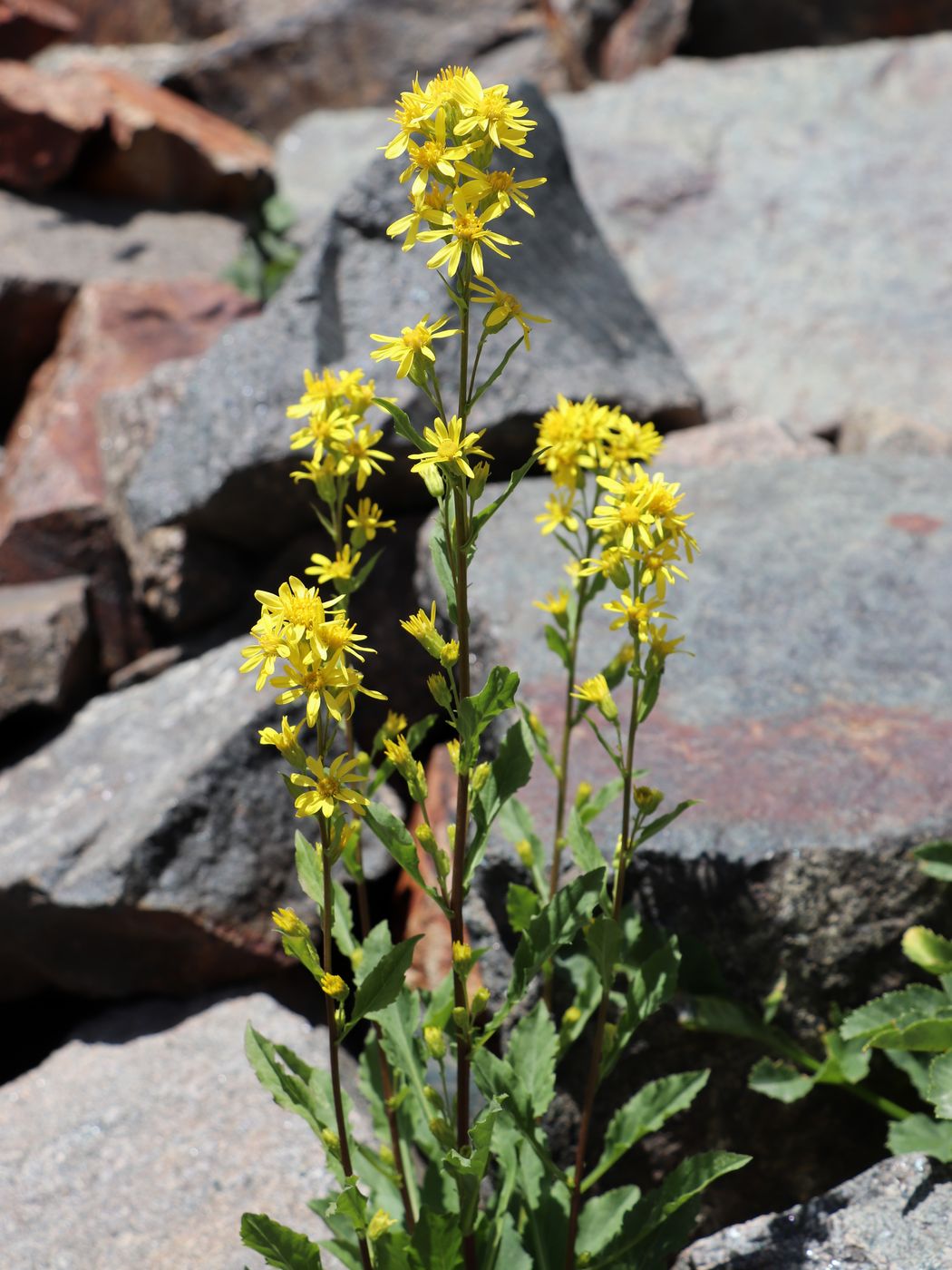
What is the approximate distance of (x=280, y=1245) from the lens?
1.85 m

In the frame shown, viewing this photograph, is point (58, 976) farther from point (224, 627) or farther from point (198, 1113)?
point (224, 627)

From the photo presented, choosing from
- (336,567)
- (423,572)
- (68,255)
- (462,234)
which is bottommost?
(423,572)

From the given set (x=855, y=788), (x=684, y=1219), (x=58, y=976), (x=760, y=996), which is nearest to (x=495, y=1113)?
(x=684, y=1219)

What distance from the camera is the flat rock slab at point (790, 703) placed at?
2.54m

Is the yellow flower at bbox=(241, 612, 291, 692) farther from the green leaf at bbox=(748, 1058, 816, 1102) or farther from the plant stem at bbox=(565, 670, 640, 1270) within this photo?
the green leaf at bbox=(748, 1058, 816, 1102)

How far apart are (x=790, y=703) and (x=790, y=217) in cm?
343

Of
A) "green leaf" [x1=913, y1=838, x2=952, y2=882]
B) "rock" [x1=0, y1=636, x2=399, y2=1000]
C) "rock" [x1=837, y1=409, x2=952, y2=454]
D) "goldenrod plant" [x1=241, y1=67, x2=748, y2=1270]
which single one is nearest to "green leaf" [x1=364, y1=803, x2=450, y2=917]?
"goldenrod plant" [x1=241, y1=67, x2=748, y2=1270]

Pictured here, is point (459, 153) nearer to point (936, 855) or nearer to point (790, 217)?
point (936, 855)

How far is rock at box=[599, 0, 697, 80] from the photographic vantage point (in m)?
7.62

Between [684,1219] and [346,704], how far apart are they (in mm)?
1024

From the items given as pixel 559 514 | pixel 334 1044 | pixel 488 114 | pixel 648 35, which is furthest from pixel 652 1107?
pixel 648 35

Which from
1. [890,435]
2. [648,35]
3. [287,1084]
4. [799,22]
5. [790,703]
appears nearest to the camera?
[287,1084]

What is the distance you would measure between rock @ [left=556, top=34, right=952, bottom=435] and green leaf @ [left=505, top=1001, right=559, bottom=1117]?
282 cm

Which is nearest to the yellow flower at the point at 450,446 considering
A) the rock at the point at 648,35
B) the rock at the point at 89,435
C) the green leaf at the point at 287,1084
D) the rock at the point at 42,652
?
the green leaf at the point at 287,1084
